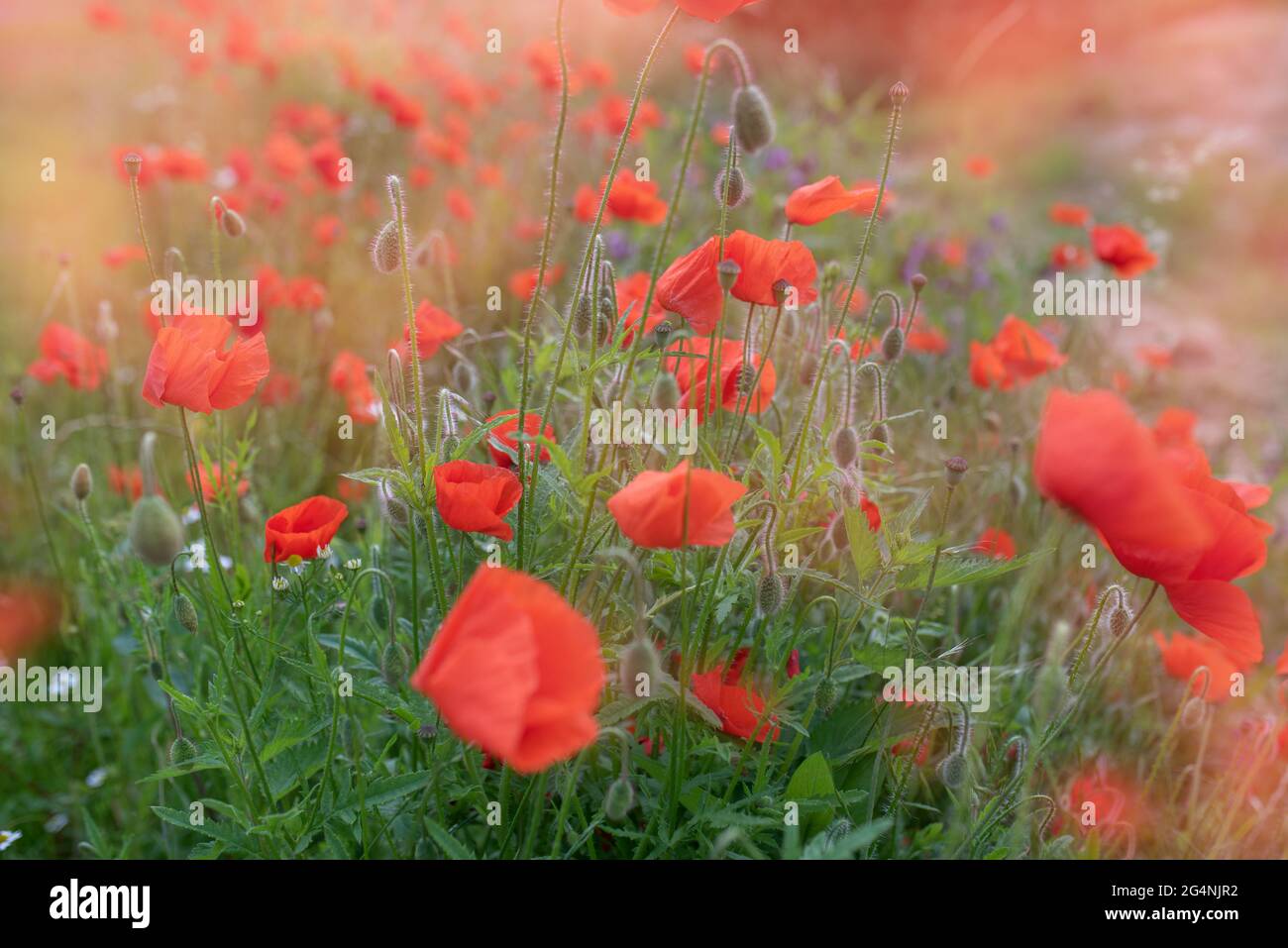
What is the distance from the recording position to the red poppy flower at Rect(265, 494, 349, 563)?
141cm

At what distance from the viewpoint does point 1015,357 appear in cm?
231

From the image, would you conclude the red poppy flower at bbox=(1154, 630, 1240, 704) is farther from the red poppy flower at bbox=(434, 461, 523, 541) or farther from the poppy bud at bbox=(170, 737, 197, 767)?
the poppy bud at bbox=(170, 737, 197, 767)

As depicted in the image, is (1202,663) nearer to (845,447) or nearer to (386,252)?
(845,447)

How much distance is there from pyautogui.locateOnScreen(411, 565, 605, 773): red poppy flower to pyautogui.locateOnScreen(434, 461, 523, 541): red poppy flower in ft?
0.95

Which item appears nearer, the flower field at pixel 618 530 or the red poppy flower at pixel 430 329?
the flower field at pixel 618 530

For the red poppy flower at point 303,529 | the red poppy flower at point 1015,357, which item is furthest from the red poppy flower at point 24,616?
the red poppy flower at point 1015,357

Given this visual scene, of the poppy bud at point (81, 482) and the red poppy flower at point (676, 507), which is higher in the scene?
the red poppy flower at point (676, 507)

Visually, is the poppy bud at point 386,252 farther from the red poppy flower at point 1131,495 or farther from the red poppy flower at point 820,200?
the red poppy flower at point 1131,495

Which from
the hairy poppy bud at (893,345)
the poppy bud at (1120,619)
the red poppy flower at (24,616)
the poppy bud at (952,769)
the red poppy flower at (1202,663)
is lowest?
the red poppy flower at (24,616)

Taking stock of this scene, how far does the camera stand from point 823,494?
144 centimetres

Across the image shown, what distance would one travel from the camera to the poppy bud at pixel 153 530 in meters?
1.15

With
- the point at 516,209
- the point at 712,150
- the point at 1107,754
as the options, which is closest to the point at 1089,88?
the point at 712,150

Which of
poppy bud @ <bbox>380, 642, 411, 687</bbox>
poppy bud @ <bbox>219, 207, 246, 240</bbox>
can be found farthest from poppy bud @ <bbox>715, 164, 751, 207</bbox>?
poppy bud @ <bbox>219, 207, 246, 240</bbox>

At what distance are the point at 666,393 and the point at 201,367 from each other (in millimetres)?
546
